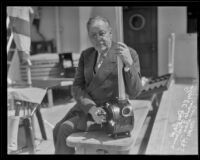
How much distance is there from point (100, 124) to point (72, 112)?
32cm

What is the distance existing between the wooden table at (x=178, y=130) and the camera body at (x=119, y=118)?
110 cm

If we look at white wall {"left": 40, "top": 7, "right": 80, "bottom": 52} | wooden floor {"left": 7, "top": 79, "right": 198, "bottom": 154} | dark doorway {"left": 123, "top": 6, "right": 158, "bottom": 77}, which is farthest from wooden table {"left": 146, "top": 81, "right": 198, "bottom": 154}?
white wall {"left": 40, "top": 7, "right": 80, "bottom": 52}

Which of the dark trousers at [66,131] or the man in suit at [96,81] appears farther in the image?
the dark trousers at [66,131]

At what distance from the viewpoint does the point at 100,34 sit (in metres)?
1.79

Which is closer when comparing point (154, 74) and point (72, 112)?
point (72, 112)

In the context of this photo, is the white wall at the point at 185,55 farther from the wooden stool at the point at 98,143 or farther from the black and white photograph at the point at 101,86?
the wooden stool at the point at 98,143

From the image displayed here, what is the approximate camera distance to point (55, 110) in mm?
4492

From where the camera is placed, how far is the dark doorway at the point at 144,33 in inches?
255

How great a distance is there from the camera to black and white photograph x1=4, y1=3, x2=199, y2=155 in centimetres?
181

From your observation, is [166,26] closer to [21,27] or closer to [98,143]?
[21,27]

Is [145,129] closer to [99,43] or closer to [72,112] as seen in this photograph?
[72,112]

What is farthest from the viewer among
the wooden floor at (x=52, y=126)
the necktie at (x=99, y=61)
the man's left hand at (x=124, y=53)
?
the wooden floor at (x=52, y=126)

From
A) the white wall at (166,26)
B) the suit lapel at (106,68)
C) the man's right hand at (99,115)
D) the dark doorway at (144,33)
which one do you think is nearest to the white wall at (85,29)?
the white wall at (166,26)
